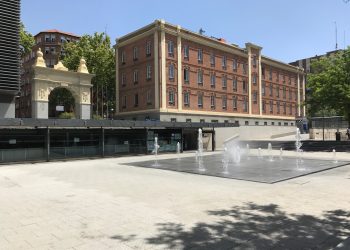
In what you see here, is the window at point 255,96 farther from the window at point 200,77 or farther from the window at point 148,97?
the window at point 148,97

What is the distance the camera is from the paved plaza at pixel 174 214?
6840 millimetres

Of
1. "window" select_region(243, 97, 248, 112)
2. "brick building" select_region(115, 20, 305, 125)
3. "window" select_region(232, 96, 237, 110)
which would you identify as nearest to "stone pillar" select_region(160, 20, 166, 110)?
"brick building" select_region(115, 20, 305, 125)

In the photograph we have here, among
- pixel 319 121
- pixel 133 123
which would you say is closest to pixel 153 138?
pixel 133 123

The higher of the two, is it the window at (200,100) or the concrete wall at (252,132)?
the window at (200,100)

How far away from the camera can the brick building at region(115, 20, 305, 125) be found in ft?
144

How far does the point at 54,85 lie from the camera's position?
37406 millimetres

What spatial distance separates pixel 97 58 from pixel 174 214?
152ft

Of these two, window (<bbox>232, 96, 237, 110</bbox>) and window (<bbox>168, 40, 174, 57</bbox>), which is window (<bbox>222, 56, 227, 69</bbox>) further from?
window (<bbox>168, 40, 174, 57</bbox>)

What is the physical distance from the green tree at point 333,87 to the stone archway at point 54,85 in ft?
83.6

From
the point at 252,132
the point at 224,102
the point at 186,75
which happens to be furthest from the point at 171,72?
the point at 252,132

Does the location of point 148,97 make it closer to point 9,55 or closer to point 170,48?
point 170,48

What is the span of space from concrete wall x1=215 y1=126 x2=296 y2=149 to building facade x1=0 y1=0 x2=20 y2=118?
2590 centimetres

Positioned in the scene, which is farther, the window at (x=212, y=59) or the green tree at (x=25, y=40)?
the window at (x=212, y=59)

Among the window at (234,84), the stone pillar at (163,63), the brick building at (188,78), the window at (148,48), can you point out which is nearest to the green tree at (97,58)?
the brick building at (188,78)
